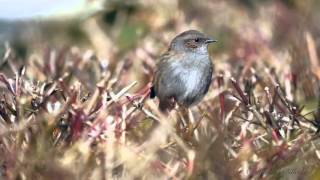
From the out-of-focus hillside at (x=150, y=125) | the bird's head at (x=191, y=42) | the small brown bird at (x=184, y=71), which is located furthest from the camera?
the bird's head at (x=191, y=42)

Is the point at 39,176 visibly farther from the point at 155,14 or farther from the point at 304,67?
the point at 155,14

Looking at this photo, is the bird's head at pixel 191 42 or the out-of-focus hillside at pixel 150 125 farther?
the bird's head at pixel 191 42

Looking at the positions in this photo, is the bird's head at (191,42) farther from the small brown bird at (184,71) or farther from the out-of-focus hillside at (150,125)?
the out-of-focus hillside at (150,125)

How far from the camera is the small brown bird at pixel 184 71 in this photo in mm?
4492

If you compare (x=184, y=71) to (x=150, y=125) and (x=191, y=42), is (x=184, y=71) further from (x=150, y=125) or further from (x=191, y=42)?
(x=150, y=125)

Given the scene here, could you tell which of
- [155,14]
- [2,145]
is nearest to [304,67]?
→ [2,145]

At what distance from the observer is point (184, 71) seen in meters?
4.77

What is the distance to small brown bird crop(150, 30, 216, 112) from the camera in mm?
4492

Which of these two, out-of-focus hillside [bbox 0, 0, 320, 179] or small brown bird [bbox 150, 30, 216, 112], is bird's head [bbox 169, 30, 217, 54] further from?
out-of-focus hillside [bbox 0, 0, 320, 179]

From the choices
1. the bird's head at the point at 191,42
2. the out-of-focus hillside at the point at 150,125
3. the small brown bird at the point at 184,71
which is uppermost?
the out-of-focus hillside at the point at 150,125

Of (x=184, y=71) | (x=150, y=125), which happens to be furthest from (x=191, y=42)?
(x=150, y=125)

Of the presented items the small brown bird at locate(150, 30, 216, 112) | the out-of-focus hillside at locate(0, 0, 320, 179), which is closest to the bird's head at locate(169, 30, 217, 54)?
the small brown bird at locate(150, 30, 216, 112)

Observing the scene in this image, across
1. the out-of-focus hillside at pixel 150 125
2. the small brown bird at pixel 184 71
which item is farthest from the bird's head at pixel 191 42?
the out-of-focus hillside at pixel 150 125

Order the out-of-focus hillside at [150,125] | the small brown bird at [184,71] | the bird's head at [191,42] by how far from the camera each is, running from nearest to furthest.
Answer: the out-of-focus hillside at [150,125] < the small brown bird at [184,71] < the bird's head at [191,42]
